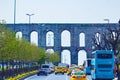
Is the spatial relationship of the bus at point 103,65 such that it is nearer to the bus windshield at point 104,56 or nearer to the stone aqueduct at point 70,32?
the bus windshield at point 104,56

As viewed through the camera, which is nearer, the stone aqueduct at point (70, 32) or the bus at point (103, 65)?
the bus at point (103, 65)

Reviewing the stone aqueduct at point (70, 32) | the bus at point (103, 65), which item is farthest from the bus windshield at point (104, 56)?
the stone aqueduct at point (70, 32)

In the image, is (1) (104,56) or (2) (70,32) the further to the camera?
(2) (70,32)

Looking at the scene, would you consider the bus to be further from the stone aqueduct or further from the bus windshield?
the stone aqueduct

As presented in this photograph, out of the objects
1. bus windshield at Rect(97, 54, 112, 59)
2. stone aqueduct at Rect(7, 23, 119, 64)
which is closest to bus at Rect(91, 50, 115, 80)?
bus windshield at Rect(97, 54, 112, 59)

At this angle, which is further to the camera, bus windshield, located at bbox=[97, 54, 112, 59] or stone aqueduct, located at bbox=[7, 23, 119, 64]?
stone aqueduct, located at bbox=[7, 23, 119, 64]

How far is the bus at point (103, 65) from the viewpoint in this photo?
54.9 m

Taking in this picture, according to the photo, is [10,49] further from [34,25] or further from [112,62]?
[34,25]

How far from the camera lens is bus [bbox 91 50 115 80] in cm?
5491

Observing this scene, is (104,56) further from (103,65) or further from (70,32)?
(70,32)

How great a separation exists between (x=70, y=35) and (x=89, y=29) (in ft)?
20.0

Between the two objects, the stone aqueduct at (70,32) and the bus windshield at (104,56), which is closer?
the bus windshield at (104,56)

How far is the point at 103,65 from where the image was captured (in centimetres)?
5603

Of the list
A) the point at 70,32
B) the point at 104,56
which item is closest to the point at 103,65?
the point at 104,56
